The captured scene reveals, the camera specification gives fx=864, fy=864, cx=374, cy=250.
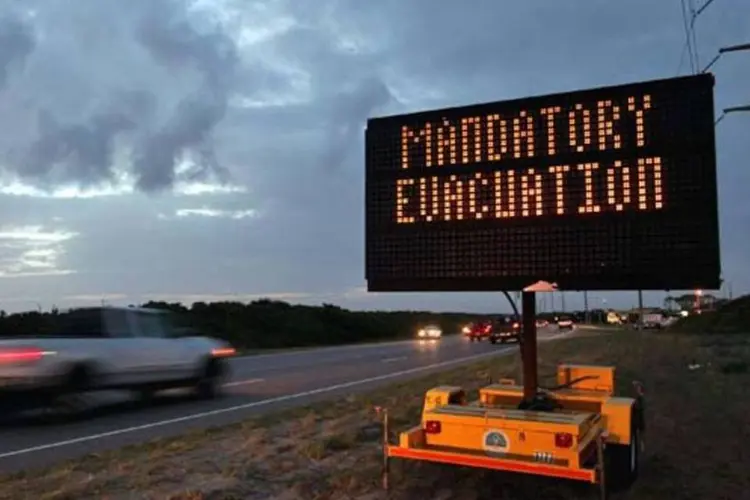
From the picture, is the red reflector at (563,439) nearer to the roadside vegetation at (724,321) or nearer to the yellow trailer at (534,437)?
the yellow trailer at (534,437)

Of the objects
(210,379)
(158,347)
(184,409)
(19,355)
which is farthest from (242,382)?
(19,355)

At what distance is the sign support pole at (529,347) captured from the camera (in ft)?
27.0

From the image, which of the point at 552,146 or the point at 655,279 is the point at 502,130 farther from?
the point at 655,279

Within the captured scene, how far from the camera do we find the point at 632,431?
7.74 meters

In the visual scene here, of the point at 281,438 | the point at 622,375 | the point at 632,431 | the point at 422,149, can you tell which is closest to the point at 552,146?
the point at 422,149

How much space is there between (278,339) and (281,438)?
4783 centimetres

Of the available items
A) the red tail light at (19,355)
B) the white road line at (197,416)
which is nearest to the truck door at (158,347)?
the white road line at (197,416)

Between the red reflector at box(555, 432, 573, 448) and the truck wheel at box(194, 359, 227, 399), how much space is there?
12.1 m

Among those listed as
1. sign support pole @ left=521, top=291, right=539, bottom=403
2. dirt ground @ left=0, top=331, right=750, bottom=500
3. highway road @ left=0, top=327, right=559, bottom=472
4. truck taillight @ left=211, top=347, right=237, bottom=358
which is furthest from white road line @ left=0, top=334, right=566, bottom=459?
sign support pole @ left=521, top=291, right=539, bottom=403

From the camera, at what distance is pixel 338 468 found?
8359 mm

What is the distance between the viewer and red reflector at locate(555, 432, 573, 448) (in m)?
6.65

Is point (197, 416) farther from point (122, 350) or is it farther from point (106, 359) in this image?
point (122, 350)

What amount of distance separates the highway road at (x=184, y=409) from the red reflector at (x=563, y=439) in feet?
20.0

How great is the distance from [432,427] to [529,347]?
163 cm
